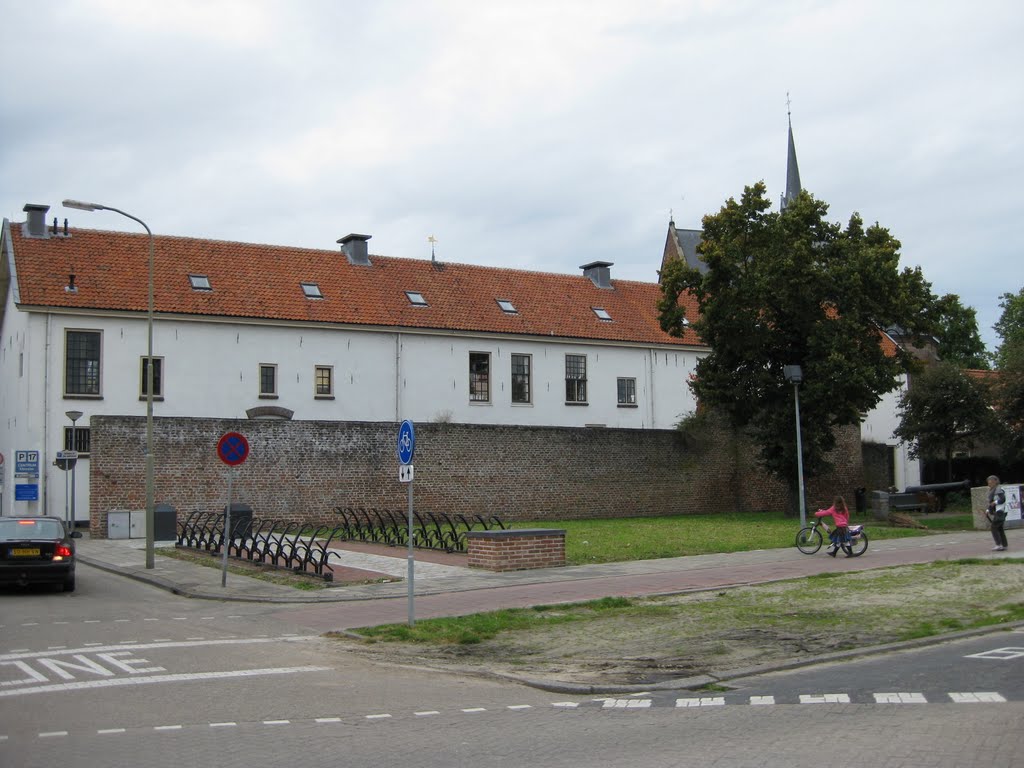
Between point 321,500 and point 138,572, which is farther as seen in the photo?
point 321,500

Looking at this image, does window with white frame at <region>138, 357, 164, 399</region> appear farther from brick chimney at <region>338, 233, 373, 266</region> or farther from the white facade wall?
brick chimney at <region>338, 233, 373, 266</region>

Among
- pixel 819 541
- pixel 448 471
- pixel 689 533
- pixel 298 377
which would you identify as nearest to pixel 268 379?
pixel 298 377

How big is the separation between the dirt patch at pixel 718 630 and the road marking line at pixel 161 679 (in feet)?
4.52

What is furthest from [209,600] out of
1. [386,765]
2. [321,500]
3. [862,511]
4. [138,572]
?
[862,511]

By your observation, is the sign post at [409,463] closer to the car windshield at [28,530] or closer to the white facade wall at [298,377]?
the car windshield at [28,530]

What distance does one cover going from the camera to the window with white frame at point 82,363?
38.5 meters

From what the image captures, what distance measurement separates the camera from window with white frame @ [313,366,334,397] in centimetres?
4350

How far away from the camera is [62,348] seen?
126 ft

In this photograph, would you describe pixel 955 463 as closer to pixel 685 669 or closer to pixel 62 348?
pixel 62 348

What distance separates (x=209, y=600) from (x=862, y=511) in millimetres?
28082

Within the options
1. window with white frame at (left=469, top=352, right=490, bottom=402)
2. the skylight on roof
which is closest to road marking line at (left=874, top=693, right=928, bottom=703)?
window with white frame at (left=469, top=352, right=490, bottom=402)

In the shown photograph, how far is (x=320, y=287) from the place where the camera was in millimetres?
45188

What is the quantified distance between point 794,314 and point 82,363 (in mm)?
25015

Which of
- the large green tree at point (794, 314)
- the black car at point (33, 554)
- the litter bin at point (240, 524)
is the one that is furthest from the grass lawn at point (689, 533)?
the black car at point (33, 554)
